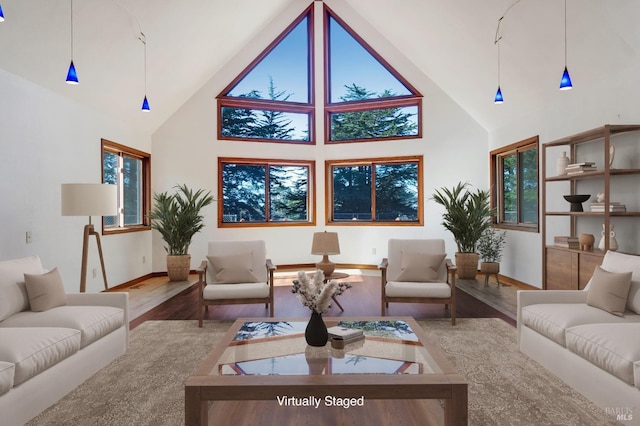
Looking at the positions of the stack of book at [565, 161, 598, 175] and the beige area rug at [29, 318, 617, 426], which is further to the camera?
the stack of book at [565, 161, 598, 175]

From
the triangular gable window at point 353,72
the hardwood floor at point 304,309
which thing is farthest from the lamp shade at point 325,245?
the triangular gable window at point 353,72

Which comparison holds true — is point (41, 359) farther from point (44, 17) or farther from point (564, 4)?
point (564, 4)

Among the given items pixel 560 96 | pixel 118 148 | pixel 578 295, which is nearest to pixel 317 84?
pixel 118 148

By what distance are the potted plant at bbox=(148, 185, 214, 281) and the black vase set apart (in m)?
4.90

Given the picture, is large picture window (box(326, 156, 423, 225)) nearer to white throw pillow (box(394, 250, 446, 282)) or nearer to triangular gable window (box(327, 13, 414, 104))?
triangular gable window (box(327, 13, 414, 104))

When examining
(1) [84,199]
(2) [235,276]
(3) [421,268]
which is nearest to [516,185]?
(3) [421,268]

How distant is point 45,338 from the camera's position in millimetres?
2590

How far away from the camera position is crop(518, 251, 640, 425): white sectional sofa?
7.48 ft

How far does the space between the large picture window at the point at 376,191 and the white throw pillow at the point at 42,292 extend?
5.79 m

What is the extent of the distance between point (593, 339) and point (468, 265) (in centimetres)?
442

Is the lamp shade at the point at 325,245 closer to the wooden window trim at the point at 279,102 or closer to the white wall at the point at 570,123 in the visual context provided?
the white wall at the point at 570,123

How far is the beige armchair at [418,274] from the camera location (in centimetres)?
436

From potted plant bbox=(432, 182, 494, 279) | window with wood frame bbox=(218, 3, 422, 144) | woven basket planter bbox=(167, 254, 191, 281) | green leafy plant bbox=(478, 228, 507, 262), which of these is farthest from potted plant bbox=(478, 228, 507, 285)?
woven basket planter bbox=(167, 254, 191, 281)

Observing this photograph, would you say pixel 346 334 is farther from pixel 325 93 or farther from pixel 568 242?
pixel 325 93
